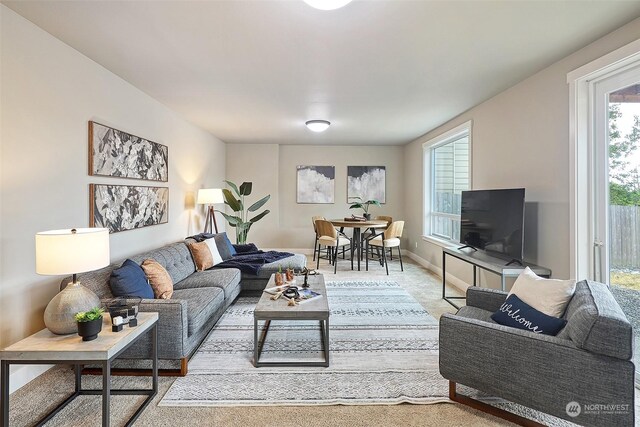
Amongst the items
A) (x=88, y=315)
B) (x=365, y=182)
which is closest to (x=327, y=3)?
(x=88, y=315)

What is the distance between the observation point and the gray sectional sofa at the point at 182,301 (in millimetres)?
2211

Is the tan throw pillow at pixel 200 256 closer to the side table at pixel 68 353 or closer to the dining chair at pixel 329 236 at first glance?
the side table at pixel 68 353

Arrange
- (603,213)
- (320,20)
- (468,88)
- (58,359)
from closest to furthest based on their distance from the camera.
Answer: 1. (58,359)
2. (320,20)
3. (603,213)
4. (468,88)

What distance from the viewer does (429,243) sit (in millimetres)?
5836

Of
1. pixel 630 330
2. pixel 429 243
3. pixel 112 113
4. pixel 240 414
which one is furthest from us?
pixel 429 243

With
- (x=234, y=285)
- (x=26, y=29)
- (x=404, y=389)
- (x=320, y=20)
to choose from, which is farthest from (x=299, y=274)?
(x=26, y=29)

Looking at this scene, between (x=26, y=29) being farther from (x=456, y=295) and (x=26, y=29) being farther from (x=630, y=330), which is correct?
(x=456, y=295)

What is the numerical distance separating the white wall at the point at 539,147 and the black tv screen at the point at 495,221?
9.1 inches

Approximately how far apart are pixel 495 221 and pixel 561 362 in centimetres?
195

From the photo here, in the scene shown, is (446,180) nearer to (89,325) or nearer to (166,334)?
(166,334)

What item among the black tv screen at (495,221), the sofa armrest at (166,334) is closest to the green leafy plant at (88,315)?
the sofa armrest at (166,334)

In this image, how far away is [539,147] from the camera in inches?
118

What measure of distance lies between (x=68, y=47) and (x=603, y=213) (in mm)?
4399

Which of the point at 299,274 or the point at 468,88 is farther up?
the point at 468,88
